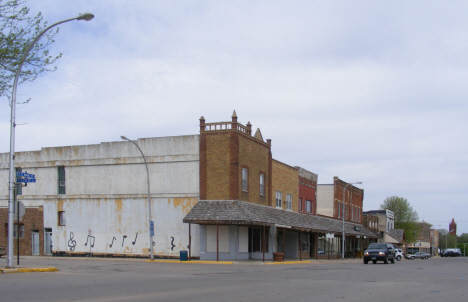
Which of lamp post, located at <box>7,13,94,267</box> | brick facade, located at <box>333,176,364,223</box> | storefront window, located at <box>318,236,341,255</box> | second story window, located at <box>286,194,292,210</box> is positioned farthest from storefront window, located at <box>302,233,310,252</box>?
lamp post, located at <box>7,13,94,267</box>

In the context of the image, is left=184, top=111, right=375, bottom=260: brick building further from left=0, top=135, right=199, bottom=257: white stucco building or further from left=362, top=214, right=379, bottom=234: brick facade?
left=362, top=214, right=379, bottom=234: brick facade

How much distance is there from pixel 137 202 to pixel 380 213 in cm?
5795

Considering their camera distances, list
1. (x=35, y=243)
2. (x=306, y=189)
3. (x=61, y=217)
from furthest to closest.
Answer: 1. (x=306, y=189)
2. (x=35, y=243)
3. (x=61, y=217)

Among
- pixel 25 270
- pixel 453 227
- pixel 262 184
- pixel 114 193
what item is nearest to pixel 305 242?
pixel 262 184

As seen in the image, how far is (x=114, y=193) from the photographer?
4125 centimetres

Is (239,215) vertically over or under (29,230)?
over

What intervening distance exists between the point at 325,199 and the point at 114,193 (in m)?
28.7

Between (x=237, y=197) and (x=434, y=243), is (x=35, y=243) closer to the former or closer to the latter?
(x=237, y=197)

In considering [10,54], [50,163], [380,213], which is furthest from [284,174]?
[380,213]

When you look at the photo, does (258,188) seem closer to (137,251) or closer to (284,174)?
(284,174)

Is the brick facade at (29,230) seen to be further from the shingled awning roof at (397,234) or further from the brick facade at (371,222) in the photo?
the shingled awning roof at (397,234)

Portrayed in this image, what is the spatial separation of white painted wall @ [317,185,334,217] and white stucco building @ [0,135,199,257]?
2680cm

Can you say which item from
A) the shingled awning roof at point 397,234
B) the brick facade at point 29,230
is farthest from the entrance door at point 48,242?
the shingled awning roof at point 397,234

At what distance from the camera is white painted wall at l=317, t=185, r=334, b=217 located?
61281mm
